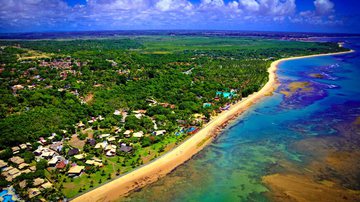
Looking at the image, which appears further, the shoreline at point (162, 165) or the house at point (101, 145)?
the house at point (101, 145)

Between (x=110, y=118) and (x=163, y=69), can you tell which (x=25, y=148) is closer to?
(x=110, y=118)

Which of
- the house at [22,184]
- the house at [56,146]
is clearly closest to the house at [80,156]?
the house at [56,146]

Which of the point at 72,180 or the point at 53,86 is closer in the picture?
the point at 72,180

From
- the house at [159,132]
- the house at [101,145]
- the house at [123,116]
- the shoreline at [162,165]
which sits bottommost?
the shoreline at [162,165]

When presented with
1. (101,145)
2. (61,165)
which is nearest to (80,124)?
(101,145)

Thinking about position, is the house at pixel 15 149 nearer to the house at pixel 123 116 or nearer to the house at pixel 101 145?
the house at pixel 101 145

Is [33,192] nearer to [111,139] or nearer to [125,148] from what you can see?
[125,148]

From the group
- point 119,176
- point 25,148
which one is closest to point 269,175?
point 119,176

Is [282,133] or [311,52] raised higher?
[311,52]

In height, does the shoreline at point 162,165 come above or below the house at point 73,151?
below
